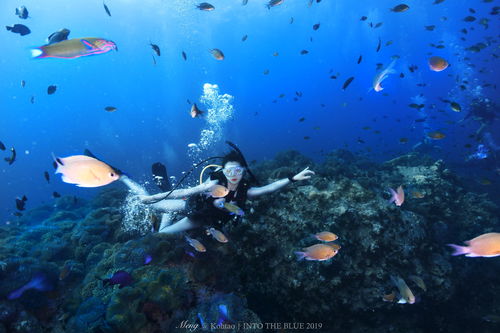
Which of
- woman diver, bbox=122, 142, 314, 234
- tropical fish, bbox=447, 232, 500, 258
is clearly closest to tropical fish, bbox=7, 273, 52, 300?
woman diver, bbox=122, 142, 314, 234

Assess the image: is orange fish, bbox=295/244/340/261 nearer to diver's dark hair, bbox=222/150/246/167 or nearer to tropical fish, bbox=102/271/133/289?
diver's dark hair, bbox=222/150/246/167

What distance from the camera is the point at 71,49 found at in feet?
7.22

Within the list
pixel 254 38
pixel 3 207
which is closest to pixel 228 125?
pixel 254 38

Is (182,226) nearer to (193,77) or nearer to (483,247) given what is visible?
(483,247)

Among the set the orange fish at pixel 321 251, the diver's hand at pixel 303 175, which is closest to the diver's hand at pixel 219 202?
the diver's hand at pixel 303 175

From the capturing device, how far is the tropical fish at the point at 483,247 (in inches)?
105

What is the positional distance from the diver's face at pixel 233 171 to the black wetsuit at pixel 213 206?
6.0 inches

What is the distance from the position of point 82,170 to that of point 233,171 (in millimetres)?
2875

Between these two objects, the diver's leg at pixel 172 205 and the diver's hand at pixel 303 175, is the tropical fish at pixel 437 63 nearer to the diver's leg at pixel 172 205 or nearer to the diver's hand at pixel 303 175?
the diver's hand at pixel 303 175

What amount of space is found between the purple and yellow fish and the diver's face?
9.04 ft

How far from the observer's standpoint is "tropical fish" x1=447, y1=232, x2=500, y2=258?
268 centimetres

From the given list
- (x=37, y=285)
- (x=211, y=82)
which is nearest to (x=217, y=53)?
(x=37, y=285)

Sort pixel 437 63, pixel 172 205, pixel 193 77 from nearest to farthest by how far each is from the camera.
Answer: pixel 172 205
pixel 437 63
pixel 193 77

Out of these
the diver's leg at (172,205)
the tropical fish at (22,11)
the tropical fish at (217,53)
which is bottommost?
the diver's leg at (172,205)
